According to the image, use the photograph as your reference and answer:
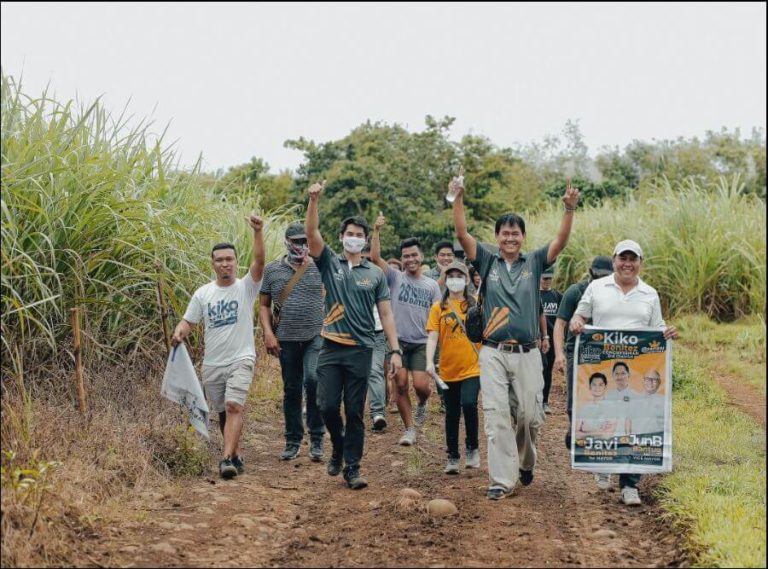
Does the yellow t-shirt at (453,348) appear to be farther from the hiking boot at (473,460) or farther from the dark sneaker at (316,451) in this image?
the dark sneaker at (316,451)

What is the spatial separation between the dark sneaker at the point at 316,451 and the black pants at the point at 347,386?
1100 millimetres

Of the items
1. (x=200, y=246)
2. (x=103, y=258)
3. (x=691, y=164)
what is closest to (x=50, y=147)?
(x=103, y=258)

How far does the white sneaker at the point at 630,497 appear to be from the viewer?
23.7 ft

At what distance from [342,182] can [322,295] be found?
693 inches

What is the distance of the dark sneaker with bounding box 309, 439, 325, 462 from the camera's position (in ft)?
28.9

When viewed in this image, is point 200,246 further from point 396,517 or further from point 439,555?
point 439,555

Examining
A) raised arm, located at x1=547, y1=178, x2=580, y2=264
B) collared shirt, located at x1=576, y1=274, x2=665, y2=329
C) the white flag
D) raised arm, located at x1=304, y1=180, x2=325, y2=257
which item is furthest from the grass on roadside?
the white flag

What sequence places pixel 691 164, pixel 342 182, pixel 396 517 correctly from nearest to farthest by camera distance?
pixel 396 517, pixel 342 182, pixel 691 164

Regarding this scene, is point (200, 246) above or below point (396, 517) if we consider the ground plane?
above

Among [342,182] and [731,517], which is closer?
[731,517]

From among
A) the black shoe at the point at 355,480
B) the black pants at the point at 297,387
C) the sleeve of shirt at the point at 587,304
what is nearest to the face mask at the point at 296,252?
the black pants at the point at 297,387

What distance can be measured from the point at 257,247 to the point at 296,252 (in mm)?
1246

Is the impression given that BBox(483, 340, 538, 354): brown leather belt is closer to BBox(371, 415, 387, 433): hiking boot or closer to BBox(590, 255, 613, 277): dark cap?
BBox(590, 255, 613, 277): dark cap

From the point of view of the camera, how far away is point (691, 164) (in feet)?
122
